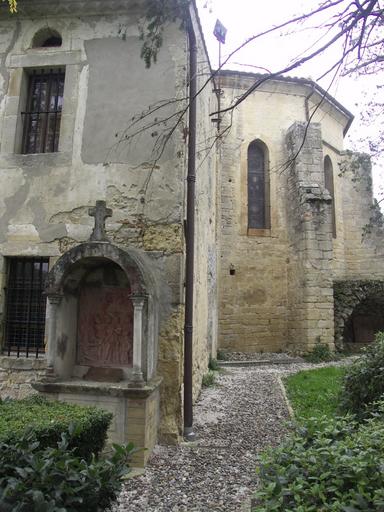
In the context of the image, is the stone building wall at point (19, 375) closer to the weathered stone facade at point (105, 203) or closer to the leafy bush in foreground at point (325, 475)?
the weathered stone facade at point (105, 203)

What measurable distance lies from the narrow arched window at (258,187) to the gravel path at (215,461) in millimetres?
7636

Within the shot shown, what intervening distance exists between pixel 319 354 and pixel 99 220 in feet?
29.9

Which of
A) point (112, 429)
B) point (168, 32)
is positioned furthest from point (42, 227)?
point (168, 32)

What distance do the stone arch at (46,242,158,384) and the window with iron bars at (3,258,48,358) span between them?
0.70 meters

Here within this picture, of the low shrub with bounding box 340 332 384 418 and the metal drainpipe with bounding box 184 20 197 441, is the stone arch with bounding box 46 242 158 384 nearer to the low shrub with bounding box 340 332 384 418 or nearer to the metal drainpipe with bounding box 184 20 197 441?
the metal drainpipe with bounding box 184 20 197 441

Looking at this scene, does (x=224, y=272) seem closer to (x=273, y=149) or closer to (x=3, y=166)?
(x=273, y=149)

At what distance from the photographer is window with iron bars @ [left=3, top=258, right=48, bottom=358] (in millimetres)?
5906

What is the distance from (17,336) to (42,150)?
281 centimetres

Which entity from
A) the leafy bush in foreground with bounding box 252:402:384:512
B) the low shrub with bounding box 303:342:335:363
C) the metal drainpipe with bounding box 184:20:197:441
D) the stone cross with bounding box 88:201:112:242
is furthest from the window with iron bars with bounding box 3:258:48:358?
the low shrub with bounding box 303:342:335:363

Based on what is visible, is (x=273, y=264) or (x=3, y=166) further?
(x=273, y=264)

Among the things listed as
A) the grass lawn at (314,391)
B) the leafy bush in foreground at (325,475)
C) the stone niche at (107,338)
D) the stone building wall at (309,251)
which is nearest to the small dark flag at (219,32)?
the stone building wall at (309,251)

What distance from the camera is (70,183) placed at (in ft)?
19.4

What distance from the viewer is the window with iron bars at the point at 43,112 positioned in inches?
252

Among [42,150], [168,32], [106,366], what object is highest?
[168,32]
